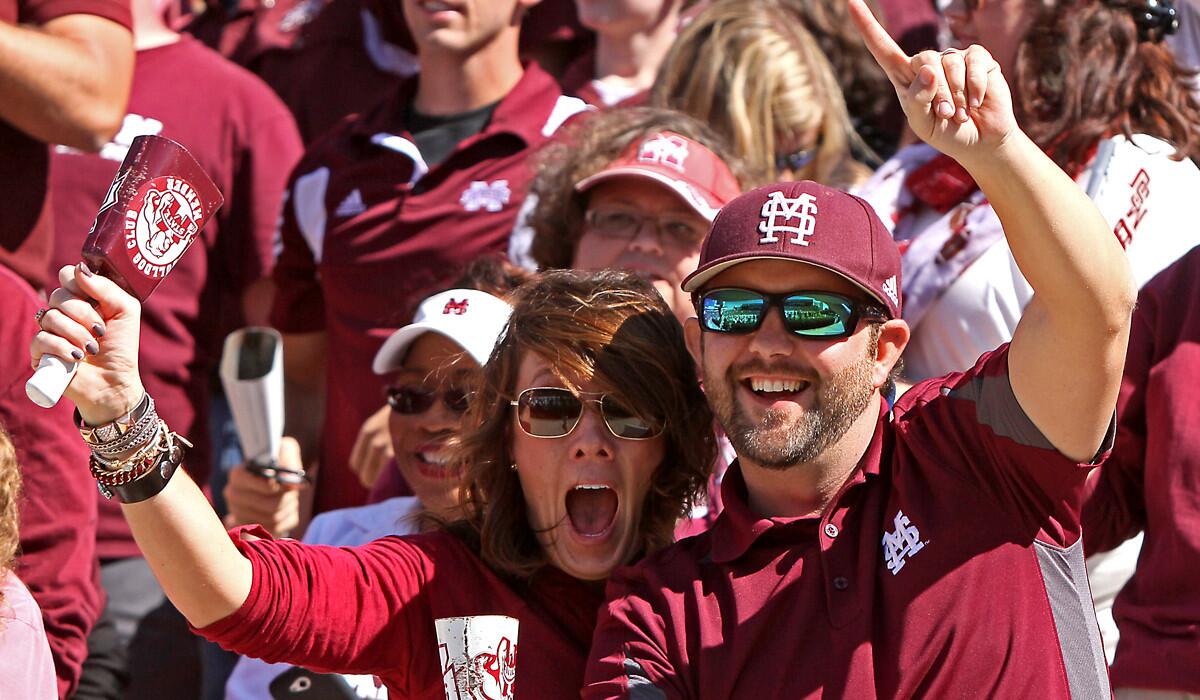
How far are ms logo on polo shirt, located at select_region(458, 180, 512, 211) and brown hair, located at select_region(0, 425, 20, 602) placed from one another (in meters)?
1.77

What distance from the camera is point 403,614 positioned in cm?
298

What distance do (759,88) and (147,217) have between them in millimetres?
2206

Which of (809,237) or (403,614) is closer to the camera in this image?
(809,237)

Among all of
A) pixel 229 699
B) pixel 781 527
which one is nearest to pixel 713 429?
pixel 781 527

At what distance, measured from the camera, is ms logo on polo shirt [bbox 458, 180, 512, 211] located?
4434mm

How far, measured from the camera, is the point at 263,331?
Result: 378 centimetres

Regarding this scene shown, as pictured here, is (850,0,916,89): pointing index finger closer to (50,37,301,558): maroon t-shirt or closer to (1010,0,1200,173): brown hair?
(1010,0,1200,173): brown hair

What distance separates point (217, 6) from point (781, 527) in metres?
4.04

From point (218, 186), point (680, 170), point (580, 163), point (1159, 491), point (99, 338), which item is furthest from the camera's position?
Result: point (218, 186)

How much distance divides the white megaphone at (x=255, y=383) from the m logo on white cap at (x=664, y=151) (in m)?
0.94

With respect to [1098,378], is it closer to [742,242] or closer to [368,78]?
[742,242]

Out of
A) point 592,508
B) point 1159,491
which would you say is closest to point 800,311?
point 592,508

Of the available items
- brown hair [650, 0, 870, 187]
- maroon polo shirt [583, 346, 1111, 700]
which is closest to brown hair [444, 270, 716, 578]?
maroon polo shirt [583, 346, 1111, 700]

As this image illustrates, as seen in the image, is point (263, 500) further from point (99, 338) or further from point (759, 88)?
point (759, 88)
